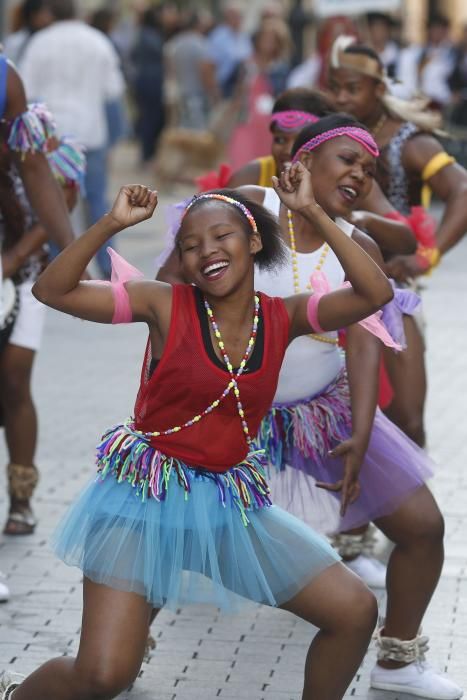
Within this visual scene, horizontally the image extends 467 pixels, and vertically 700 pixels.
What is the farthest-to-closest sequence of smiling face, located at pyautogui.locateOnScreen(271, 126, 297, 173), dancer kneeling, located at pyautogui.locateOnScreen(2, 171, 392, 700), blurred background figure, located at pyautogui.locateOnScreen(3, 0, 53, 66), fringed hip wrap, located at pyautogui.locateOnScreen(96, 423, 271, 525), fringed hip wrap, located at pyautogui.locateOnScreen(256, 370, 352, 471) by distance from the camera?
blurred background figure, located at pyautogui.locateOnScreen(3, 0, 53, 66) → smiling face, located at pyautogui.locateOnScreen(271, 126, 297, 173) → fringed hip wrap, located at pyautogui.locateOnScreen(256, 370, 352, 471) → fringed hip wrap, located at pyautogui.locateOnScreen(96, 423, 271, 525) → dancer kneeling, located at pyautogui.locateOnScreen(2, 171, 392, 700)

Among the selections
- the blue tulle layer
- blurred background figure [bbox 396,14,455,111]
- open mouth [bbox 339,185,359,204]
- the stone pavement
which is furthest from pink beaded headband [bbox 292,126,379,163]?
blurred background figure [bbox 396,14,455,111]

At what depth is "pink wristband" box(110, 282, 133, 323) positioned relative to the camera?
3670mm

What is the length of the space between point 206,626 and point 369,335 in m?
1.28

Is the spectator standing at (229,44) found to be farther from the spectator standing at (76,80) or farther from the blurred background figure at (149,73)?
the spectator standing at (76,80)

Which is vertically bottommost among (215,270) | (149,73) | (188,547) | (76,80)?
(188,547)

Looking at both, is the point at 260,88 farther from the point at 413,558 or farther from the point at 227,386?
the point at 227,386

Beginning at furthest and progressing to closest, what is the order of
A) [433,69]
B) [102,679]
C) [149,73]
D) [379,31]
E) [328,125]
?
[149,73]
[433,69]
[379,31]
[328,125]
[102,679]

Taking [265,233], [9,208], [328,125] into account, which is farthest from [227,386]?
[9,208]

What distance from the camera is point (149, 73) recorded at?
20.7 metres

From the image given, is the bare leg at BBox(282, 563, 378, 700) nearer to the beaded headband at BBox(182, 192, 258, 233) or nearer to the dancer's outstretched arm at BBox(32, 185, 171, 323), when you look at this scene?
the dancer's outstretched arm at BBox(32, 185, 171, 323)

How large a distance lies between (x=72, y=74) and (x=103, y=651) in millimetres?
8313

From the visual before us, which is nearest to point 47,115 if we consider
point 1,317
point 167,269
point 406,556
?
point 1,317

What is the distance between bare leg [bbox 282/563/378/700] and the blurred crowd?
308cm

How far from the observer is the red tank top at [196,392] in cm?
369
